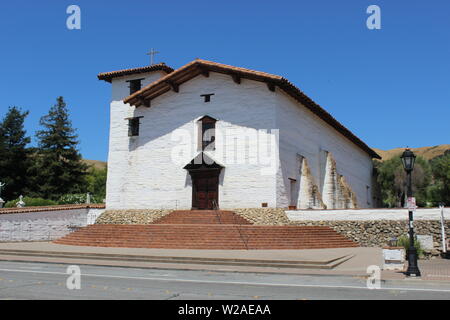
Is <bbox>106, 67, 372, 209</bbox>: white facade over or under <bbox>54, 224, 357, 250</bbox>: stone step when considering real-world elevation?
over

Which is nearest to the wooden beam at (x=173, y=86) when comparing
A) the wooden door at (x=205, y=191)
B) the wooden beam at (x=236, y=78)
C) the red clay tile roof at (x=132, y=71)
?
the red clay tile roof at (x=132, y=71)

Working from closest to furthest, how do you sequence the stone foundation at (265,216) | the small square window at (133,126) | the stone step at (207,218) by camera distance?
the stone step at (207,218)
the stone foundation at (265,216)
the small square window at (133,126)

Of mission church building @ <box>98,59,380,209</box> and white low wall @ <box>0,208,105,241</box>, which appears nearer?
mission church building @ <box>98,59,380,209</box>

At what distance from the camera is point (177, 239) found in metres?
20.0

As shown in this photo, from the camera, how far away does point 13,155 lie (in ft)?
159

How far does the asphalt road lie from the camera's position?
8.13m

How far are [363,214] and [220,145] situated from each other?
929cm

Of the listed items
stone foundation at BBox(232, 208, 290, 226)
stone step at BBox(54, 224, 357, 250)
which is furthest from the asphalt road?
stone foundation at BBox(232, 208, 290, 226)

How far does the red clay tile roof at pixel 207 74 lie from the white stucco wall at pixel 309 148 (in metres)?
0.64

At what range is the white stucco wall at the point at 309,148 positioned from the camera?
2583 centimetres

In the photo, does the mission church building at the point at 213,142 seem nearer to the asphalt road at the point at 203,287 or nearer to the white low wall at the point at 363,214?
the white low wall at the point at 363,214

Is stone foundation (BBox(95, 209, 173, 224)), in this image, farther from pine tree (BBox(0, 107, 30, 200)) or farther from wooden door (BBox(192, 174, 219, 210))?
pine tree (BBox(0, 107, 30, 200))

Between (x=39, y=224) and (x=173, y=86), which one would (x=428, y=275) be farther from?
(x=39, y=224)
